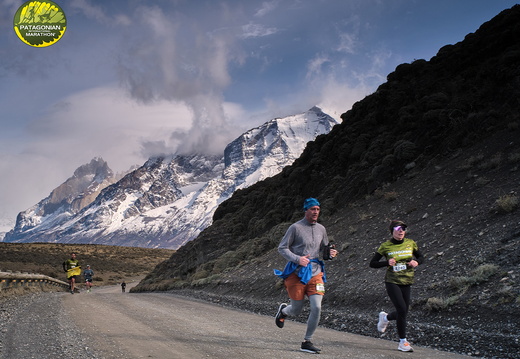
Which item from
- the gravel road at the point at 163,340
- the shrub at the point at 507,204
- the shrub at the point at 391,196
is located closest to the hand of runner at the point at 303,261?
the gravel road at the point at 163,340

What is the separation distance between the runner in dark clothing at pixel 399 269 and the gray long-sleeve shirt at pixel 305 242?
1.30 m

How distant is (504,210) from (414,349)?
23.7 feet

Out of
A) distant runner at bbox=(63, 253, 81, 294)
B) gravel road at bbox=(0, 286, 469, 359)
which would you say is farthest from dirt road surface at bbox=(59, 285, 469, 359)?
distant runner at bbox=(63, 253, 81, 294)

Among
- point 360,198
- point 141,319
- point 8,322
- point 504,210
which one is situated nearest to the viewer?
point 8,322

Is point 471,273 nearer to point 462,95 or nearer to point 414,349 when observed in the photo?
point 414,349

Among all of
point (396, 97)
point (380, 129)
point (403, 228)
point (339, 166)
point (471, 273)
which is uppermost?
point (396, 97)

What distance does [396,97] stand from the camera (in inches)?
1161

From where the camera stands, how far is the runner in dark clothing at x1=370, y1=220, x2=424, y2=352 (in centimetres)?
722

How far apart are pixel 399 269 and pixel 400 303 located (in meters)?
0.56

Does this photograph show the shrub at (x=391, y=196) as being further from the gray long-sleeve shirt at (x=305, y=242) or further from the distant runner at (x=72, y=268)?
the distant runner at (x=72, y=268)

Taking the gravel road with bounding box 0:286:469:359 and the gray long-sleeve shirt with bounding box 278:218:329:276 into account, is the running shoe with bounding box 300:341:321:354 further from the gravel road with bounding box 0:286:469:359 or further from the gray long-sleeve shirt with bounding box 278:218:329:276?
the gray long-sleeve shirt with bounding box 278:218:329:276

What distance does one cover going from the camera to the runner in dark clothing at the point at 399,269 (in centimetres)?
722

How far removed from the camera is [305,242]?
6.93m

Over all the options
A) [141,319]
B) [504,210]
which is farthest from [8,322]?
[504,210]
